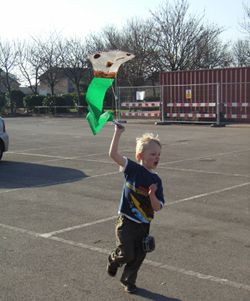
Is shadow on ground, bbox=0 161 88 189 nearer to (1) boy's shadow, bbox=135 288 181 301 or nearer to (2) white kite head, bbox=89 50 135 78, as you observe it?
(1) boy's shadow, bbox=135 288 181 301

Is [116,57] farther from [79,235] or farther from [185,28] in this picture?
[185,28]

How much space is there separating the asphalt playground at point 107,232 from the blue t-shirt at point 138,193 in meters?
0.71

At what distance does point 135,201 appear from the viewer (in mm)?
3662

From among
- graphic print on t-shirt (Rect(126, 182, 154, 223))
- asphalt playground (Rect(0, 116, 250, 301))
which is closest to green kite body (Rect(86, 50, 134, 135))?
graphic print on t-shirt (Rect(126, 182, 154, 223))

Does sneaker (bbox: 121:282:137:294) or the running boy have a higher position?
the running boy

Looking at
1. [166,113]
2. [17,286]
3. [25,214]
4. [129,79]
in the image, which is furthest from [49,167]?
[129,79]

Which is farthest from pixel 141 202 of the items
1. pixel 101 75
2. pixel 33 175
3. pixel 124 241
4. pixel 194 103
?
pixel 194 103

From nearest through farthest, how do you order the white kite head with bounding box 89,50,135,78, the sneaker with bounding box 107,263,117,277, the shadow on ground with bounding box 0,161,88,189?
the white kite head with bounding box 89,50,135,78
the sneaker with bounding box 107,263,117,277
the shadow on ground with bounding box 0,161,88,189

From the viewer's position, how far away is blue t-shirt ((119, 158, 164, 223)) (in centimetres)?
364

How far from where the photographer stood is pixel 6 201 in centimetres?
721

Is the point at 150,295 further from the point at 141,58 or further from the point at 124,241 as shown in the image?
the point at 141,58

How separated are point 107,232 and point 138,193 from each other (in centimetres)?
193

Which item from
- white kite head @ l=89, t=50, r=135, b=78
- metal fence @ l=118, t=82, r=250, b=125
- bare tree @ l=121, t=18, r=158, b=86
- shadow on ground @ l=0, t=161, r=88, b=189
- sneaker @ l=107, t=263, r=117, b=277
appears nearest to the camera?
white kite head @ l=89, t=50, r=135, b=78

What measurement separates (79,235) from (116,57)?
8.51 feet
